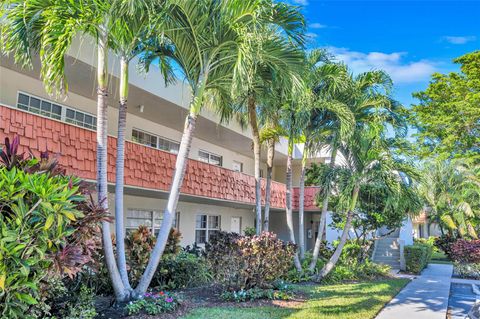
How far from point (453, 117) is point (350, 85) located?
10.1m

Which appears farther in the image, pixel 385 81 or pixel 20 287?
pixel 385 81

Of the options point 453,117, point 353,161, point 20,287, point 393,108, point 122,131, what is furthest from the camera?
point 453,117

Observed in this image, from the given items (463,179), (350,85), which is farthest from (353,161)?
(463,179)

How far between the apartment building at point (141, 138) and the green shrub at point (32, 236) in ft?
3.60

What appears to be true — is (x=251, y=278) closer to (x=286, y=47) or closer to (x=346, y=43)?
(x=286, y=47)

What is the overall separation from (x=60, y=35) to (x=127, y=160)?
4626 millimetres

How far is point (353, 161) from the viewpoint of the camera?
13.2 meters

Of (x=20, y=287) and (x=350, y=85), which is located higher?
(x=350, y=85)

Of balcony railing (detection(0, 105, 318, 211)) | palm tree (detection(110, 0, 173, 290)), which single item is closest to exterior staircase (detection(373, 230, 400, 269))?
balcony railing (detection(0, 105, 318, 211))

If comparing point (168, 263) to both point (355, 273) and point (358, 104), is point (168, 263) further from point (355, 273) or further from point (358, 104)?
point (358, 104)

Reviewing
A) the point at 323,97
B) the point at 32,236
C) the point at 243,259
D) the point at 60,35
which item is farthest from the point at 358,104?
the point at 32,236

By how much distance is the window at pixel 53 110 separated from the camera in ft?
36.0

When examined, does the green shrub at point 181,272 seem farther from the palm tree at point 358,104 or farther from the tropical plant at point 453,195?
the tropical plant at point 453,195

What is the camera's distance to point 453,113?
20250 millimetres
